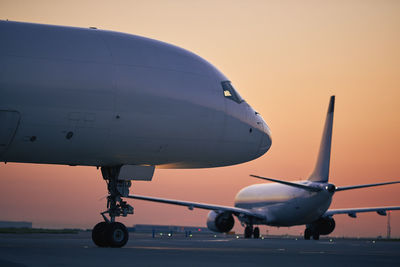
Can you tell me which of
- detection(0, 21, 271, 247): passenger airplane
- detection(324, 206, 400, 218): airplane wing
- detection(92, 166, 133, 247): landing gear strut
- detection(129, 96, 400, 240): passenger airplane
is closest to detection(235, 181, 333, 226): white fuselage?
detection(129, 96, 400, 240): passenger airplane

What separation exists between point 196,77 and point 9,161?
572cm

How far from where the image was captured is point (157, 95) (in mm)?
17562

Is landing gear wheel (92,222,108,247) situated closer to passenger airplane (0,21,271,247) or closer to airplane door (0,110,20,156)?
passenger airplane (0,21,271,247)

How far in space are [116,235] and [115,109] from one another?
3715 mm

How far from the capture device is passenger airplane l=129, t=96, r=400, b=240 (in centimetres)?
4491

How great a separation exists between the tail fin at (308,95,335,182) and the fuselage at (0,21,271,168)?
85.1ft

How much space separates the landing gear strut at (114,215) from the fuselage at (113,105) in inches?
31.4

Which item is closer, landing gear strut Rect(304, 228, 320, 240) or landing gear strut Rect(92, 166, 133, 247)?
landing gear strut Rect(92, 166, 133, 247)

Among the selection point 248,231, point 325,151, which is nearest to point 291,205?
point 325,151

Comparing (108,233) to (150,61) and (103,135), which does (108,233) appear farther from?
(150,61)

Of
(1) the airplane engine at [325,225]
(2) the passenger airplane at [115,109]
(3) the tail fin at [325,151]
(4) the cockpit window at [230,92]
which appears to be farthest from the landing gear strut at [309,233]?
(4) the cockpit window at [230,92]

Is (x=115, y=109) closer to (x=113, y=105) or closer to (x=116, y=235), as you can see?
(x=113, y=105)

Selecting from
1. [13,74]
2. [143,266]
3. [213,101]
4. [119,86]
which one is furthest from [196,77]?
[143,266]

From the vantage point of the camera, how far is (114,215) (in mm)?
18406
